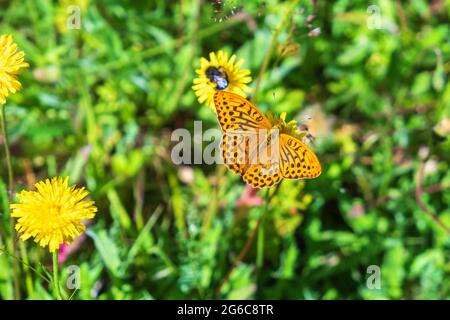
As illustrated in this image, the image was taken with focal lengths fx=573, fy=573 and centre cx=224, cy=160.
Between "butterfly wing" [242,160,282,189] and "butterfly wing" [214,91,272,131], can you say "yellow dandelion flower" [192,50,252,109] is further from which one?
"butterfly wing" [242,160,282,189]

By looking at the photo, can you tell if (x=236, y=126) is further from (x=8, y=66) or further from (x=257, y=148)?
(x=8, y=66)

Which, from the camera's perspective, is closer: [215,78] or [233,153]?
[233,153]

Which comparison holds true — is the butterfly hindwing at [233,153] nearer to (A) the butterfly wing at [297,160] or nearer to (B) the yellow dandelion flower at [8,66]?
(A) the butterfly wing at [297,160]

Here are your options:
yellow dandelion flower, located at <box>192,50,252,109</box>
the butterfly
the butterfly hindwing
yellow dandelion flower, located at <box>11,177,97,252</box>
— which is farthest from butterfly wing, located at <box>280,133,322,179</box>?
yellow dandelion flower, located at <box>11,177,97,252</box>

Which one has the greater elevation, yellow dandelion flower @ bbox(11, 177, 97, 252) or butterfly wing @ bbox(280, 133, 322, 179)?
butterfly wing @ bbox(280, 133, 322, 179)

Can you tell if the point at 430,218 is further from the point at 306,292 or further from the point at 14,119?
the point at 14,119

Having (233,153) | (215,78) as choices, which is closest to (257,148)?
(233,153)

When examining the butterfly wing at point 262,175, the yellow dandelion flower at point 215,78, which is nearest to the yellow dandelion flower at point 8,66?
the yellow dandelion flower at point 215,78

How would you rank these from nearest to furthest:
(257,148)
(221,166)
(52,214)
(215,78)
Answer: (52,214) < (257,148) < (215,78) < (221,166)
